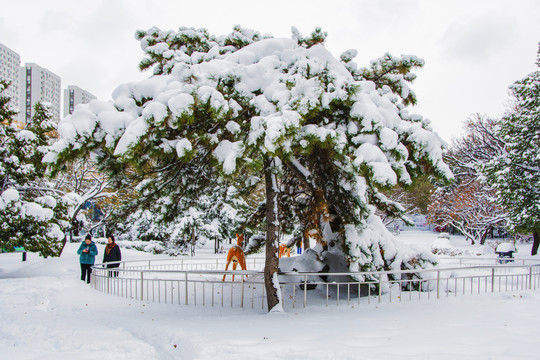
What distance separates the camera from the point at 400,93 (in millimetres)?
9586

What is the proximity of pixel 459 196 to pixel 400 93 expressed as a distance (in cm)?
2501

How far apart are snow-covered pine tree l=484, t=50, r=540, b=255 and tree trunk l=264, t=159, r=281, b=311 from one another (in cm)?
1581

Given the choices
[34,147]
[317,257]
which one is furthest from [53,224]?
[317,257]

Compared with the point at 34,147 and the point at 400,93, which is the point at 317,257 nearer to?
the point at 400,93

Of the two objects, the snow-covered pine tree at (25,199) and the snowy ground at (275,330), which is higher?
the snow-covered pine tree at (25,199)

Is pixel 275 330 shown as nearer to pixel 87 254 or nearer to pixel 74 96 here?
pixel 87 254

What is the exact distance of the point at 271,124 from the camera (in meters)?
6.26

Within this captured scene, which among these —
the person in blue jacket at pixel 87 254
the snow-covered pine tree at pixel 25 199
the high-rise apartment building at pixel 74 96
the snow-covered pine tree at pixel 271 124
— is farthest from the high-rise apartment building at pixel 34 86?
the snow-covered pine tree at pixel 271 124

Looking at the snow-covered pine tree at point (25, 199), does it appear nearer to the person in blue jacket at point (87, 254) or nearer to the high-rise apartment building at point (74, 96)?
the person in blue jacket at point (87, 254)

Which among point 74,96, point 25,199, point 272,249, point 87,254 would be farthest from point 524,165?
point 74,96

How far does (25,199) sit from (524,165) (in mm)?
22823

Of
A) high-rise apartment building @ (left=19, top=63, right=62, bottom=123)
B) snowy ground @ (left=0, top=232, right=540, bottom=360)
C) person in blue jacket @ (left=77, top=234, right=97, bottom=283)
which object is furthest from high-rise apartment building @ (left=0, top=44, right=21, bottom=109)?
snowy ground @ (left=0, top=232, right=540, bottom=360)

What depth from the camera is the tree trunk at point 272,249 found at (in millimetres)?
8648

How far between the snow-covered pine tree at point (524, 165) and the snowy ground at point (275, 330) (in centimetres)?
1197
